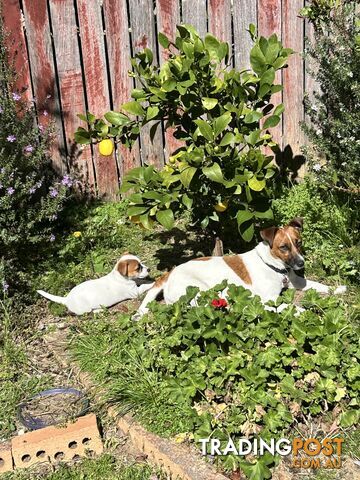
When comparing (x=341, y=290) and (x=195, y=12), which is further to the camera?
(x=195, y=12)

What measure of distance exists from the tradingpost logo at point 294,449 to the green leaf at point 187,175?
70.1 inches

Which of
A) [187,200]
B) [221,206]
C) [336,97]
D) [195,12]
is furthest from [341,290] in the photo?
[195,12]

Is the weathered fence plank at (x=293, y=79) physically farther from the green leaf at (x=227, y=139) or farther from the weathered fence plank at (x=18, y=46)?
the weathered fence plank at (x=18, y=46)

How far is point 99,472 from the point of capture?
143 inches

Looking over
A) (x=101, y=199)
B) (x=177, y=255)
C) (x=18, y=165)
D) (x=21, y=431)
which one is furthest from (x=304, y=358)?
(x=101, y=199)

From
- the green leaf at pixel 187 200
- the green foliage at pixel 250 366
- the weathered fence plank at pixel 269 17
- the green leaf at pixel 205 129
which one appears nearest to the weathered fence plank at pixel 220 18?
the weathered fence plank at pixel 269 17

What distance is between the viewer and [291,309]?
12.9 ft

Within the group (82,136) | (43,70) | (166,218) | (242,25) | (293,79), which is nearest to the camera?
(166,218)

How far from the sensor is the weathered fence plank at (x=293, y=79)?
665cm

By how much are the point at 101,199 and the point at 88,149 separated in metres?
0.57

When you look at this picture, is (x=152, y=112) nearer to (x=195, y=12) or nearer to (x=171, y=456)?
(x=195, y=12)

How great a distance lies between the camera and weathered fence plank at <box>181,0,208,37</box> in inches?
252

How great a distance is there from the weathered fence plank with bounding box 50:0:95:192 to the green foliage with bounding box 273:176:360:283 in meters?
2.06

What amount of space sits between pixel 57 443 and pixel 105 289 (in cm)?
160
